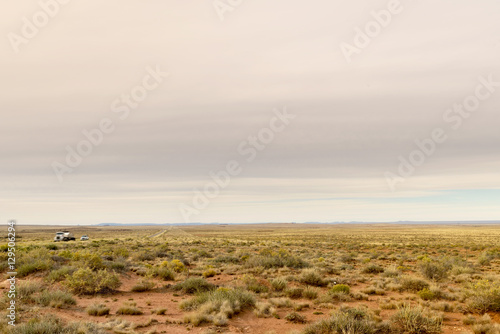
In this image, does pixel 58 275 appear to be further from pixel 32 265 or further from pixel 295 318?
pixel 295 318

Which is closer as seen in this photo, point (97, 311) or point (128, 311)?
point (97, 311)

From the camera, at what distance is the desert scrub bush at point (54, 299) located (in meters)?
13.4

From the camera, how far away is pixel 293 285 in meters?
18.0

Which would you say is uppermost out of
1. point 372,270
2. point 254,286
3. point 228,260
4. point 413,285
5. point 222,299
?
point 222,299

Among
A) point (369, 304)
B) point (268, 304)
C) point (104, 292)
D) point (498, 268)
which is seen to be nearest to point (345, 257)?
point (498, 268)

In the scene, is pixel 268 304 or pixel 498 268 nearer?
pixel 268 304

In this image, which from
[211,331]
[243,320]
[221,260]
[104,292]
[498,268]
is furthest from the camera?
[221,260]

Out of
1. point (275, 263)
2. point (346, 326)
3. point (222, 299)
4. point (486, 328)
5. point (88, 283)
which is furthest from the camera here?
point (275, 263)

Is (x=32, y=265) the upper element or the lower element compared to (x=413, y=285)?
upper

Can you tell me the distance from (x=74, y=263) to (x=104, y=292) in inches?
209

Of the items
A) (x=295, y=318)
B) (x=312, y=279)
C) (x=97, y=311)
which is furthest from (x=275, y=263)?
(x=97, y=311)

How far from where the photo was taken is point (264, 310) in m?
13.1

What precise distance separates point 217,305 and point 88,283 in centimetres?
704

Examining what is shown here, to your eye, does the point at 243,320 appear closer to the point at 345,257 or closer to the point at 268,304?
the point at 268,304
